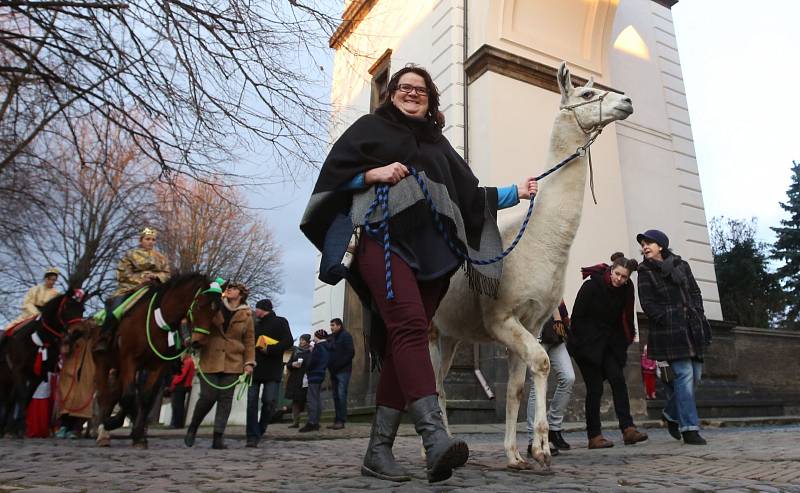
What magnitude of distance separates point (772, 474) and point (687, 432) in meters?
2.71

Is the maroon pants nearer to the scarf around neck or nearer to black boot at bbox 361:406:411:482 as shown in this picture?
black boot at bbox 361:406:411:482

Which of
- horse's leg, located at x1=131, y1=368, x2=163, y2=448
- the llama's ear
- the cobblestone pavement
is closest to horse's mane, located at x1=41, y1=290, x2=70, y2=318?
horse's leg, located at x1=131, y1=368, x2=163, y2=448

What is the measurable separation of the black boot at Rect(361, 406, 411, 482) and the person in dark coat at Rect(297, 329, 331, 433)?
7.97 metres

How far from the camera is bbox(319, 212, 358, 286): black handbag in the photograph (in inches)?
126

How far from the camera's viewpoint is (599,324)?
6.67m

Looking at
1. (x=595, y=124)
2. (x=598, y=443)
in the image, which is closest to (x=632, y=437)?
(x=598, y=443)

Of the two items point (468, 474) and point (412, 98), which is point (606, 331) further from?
point (412, 98)

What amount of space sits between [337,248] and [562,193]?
2049mm

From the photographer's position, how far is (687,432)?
20.5 feet

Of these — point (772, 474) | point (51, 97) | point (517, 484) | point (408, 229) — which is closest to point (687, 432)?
point (772, 474)

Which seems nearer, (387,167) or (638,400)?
(387,167)

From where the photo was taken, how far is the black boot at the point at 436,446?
2596 millimetres

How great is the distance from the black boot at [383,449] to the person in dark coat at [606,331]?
388 cm

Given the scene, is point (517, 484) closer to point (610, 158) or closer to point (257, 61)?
point (257, 61)
